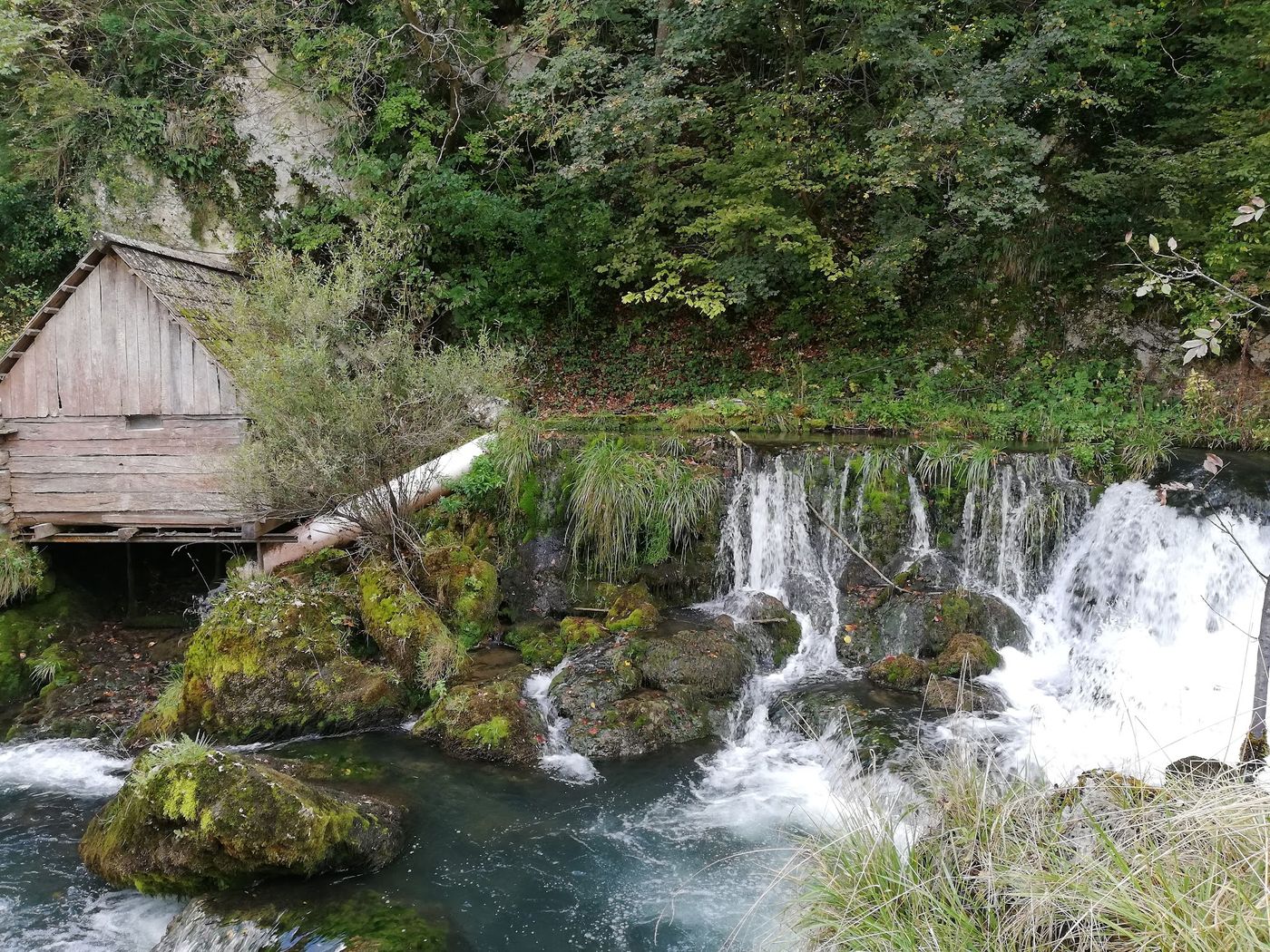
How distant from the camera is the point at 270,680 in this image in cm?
705

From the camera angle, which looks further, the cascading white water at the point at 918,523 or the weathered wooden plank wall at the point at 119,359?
the cascading white water at the point at 918,523

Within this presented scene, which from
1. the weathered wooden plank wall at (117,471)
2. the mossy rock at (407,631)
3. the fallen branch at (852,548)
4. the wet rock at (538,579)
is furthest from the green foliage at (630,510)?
the weathered wooden plank wall at (117,471)

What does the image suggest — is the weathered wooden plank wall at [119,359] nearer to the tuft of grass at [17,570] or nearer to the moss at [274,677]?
the tuft of grass at [17,570]

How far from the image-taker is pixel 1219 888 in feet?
8.18

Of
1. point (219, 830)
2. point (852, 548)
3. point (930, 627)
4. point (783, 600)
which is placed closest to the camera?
point (219, 830)

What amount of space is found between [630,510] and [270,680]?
403 centimetres

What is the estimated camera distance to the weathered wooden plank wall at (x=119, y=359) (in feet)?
28.5

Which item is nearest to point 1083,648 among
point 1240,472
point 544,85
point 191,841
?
point 1240,472

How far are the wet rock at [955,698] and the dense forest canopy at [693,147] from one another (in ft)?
20.4

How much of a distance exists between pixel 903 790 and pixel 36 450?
9.92 m

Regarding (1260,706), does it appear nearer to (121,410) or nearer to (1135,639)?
(1135,639)

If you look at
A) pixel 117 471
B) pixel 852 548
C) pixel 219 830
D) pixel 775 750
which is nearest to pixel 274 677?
pixel 219 830

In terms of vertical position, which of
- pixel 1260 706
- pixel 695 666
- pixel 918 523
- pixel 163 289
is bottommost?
pixel 695 666

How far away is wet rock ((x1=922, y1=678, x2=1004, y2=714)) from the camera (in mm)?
6878
